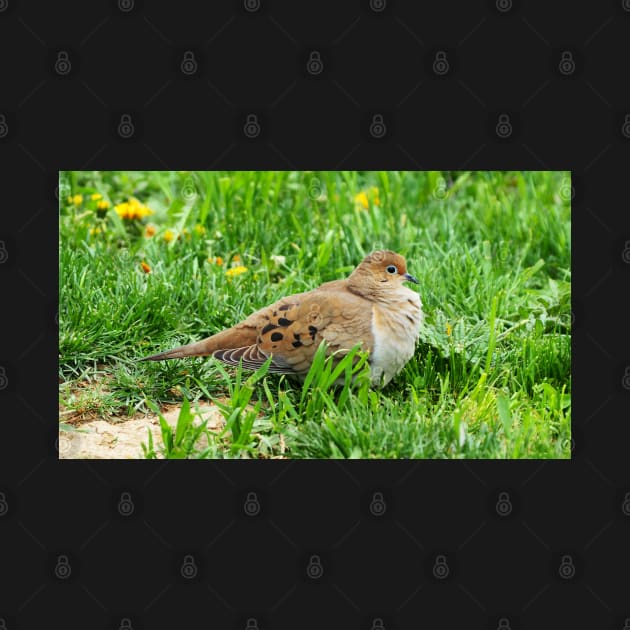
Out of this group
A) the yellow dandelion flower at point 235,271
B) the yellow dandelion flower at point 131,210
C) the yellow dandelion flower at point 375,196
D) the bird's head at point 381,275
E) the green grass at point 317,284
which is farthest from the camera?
the yellow dandelion flower at point 375,196

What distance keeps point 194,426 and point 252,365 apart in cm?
48

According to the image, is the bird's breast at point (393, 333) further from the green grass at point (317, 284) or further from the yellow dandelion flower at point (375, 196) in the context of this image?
the yellow dandelion flower at point (375, 196)

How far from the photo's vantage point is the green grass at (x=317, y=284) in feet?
15.4

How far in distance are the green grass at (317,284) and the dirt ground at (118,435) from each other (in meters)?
0.09

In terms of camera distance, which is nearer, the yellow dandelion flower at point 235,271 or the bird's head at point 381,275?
the bird's head at point 381,275

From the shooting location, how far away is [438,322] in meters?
5.66

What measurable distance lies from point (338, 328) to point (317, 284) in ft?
3.84

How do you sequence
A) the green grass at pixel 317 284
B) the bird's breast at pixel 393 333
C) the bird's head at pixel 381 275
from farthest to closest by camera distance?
the bird's head at pixel 381 275 → the bird's breast at pixel 393 333 → the green grass at pixel 317 284

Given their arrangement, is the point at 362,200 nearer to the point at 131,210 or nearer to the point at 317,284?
Result: the point at 317,284

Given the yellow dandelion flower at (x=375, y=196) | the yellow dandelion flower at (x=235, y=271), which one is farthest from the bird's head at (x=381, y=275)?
the yellow dandelion flower at (x=375, y=196)

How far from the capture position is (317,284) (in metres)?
6.12

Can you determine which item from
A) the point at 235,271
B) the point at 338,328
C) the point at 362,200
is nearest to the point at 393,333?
the point at 338,328
